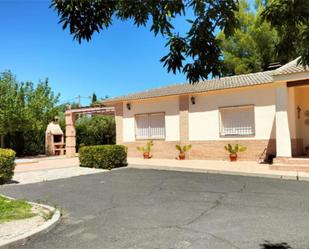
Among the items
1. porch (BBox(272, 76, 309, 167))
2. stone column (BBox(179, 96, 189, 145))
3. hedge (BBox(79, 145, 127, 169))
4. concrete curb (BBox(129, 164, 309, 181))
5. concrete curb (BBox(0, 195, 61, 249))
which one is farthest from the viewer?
stone column (BBox(179, 96, 189, 145))

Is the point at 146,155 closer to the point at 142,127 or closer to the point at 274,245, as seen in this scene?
the point at 142,127

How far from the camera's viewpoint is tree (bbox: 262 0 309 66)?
11.5 feet

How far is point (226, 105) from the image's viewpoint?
18656 millimetres

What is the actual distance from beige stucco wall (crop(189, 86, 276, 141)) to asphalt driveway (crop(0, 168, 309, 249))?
17.0 ft

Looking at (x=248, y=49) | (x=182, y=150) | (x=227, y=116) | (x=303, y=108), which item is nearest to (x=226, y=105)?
(x=227, y=116)

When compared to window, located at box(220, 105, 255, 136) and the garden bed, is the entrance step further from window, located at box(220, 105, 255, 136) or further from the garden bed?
the garden bed

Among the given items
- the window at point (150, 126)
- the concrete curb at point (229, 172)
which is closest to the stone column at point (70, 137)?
the window at point (150, 126)

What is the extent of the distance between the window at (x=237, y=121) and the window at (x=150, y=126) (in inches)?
154

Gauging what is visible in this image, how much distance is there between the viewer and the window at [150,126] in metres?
21.5

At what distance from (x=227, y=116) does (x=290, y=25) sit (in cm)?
1531

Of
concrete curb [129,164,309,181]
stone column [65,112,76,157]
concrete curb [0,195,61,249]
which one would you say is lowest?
concrete curb [0,195,61,249]

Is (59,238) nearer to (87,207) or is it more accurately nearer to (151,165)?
(87,207)

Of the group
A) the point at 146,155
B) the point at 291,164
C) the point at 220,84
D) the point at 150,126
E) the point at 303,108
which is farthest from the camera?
the point at 150,126

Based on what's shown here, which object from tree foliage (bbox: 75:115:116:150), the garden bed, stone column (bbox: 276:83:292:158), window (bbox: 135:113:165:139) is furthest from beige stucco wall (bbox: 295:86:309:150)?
tree foliage (bbox: 75:115:116:150)
